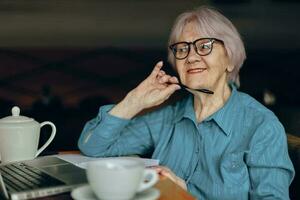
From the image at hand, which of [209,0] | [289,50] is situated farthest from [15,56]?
[289,50]

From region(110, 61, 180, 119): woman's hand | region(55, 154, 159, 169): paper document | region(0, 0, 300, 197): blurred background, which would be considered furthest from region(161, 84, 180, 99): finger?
region(0, 0, 300, 197): blurred background

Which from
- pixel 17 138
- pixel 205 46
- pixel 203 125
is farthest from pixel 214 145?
pixel 17 138

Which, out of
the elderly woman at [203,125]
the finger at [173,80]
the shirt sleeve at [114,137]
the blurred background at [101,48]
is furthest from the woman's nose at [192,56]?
the blurred background at [101,48]

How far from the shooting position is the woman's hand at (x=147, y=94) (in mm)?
1479

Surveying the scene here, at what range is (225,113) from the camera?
144 cm

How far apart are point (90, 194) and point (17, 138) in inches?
16.1

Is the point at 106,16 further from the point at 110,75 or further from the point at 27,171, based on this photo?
the point at 27,171

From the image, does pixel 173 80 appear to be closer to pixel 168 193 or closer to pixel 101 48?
pixel 168 193

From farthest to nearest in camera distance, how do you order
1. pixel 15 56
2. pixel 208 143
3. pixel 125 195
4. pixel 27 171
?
pixel 15 56 < pixel 208 143 < pixel 27 171 < pixel 125 195

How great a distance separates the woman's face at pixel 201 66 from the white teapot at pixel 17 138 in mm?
463

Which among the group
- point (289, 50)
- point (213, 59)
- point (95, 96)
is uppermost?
point (213, 59)

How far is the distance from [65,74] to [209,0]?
1121 mm

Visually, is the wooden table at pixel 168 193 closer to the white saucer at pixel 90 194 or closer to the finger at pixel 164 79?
the white saucer at pixel 90 194

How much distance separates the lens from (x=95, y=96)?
3393 millimetres
